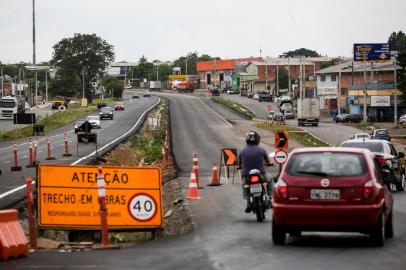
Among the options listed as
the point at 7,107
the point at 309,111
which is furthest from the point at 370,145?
the point at 7,107

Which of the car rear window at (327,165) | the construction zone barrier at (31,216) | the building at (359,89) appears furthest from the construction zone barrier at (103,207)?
the building at (359,89)

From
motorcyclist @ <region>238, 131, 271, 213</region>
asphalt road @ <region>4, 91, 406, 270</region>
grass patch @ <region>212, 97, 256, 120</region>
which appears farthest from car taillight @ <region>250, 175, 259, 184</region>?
grass patch @ <region>212, 97, 256, 120</region>

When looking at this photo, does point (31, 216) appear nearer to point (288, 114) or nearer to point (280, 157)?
point (280, 157)

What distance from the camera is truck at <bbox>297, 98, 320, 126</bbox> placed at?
97.4m

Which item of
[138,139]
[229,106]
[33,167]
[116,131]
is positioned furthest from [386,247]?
[229,106]

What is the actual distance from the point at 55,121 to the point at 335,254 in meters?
89.3

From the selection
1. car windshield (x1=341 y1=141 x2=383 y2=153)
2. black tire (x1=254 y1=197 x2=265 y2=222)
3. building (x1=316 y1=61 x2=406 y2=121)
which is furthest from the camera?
building (x1=316 y1=61 x2=406 y2=121)

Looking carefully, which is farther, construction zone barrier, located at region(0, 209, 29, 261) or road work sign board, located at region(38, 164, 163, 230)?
road work sign board, located at region(38, 164, 163, 230)

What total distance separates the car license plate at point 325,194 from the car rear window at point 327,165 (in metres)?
0.22

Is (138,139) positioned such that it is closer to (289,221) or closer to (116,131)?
(116,131)

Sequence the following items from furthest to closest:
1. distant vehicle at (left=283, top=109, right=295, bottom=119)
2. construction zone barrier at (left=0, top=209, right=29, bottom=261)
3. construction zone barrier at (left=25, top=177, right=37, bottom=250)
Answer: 1. distant vehicle at (left=283, top=109, right=295, bottom=119)
2. construction zone barrier at (left=25, top=177, right=37, bottom=250)
3. construction zone barrier at (left=0, top=209, right=29, bottom=261)

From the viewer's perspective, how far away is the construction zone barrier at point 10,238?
1188 centimetres

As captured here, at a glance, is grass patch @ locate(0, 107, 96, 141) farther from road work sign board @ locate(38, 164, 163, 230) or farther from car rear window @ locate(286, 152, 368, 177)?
car rear window @ locate(286, 152, 368, 177)

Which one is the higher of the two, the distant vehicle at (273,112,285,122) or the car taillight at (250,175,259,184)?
the car taillight at (250,175,259,184)
